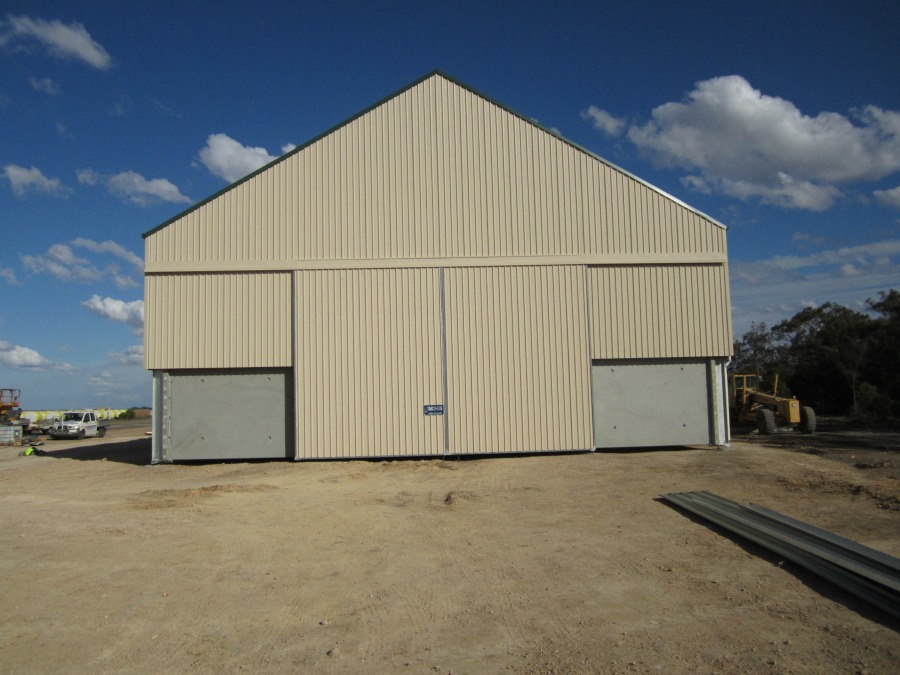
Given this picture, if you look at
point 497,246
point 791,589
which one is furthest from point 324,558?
point 497,246

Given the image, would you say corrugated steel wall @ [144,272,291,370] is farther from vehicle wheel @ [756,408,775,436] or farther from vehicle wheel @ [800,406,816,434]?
vehicle wheel @ [800,406,816,434]

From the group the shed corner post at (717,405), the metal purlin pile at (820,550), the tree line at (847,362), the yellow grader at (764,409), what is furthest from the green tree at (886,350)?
the metal purlin pile at (820,550)

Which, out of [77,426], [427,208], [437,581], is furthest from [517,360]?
[77,426]

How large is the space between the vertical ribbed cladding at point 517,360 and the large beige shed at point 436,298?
0.06m

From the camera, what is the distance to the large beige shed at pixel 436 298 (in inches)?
775

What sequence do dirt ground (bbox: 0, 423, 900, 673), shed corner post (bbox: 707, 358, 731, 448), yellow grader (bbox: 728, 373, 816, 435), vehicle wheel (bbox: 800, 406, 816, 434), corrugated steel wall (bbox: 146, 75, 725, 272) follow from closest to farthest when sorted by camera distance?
dirt ground (bbox: 0, 423, 900, 673)
corrugated steel wall (bbox: 146, 75, 725, 272)
shed corner post (bbox: 707, 358, 731, 448)
vehicle wheel (bbox: 800, 406, 816, 434)
yellow grader (bbox: 728, 373, 816, 435)

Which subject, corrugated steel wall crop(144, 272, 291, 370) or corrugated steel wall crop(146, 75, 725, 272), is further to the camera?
corrugated steel wall crop(146, 75, 725, 272)

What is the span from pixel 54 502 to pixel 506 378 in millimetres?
12159

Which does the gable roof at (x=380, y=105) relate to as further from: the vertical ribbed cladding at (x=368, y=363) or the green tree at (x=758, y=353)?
the green tree at (x=758, y=353)

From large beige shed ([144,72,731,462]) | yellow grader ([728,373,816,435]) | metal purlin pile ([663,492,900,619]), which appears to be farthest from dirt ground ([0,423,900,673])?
yellow grader ([728,373,816,435])

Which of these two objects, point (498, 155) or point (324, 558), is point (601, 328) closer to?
point (498, 155)

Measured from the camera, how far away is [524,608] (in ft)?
22.6

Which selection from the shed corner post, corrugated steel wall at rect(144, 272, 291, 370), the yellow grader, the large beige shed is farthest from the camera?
the yellow grader

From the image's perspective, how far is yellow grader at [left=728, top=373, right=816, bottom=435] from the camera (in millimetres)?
28453
